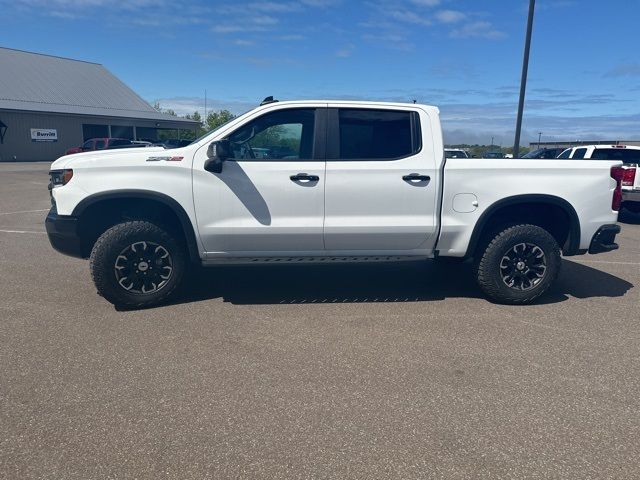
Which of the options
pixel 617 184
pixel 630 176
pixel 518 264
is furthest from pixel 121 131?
pixel 617 184

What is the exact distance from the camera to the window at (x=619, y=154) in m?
11.9

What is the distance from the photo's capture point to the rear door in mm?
4887

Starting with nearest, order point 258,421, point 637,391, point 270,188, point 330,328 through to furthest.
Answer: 1. point 258,421
2. point 637,391
3. point 330,328
4. point 270,188

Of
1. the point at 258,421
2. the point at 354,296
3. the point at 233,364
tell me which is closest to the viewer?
the point at 258,421

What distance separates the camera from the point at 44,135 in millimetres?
35125

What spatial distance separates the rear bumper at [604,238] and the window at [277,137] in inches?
121

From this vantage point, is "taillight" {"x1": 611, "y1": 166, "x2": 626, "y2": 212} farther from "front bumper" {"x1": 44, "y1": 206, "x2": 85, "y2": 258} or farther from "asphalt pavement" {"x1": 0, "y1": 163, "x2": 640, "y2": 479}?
"front bumper" {"x1": 44, "y1": 206, "x2": 85, "y2": 258}

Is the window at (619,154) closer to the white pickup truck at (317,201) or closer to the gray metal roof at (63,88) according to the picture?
the white pickup truck at (317,201)

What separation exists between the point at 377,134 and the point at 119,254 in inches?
109

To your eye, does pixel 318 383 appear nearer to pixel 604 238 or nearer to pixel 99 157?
pixel 99 157

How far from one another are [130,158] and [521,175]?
12.5ft

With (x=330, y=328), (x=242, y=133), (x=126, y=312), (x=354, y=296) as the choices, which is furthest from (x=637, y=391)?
(x=126, y=312)

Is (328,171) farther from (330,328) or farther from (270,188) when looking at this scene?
(330,328)

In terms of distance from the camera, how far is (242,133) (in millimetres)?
4879
